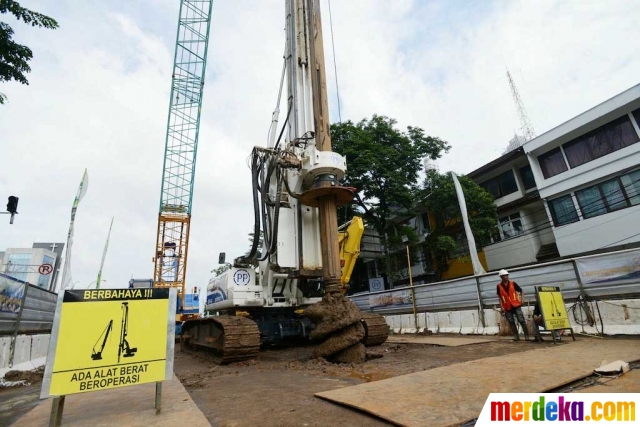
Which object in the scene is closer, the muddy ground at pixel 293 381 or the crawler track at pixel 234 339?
the muddy ground at pixel 293 381

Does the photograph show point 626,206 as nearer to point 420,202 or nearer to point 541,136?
point 541,136

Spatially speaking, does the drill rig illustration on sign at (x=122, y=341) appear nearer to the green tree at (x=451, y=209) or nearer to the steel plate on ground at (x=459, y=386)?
the steel plate on ground at (x=459, y=386)

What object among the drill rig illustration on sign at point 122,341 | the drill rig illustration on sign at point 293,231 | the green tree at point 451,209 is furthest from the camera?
the green tree at point 451,209

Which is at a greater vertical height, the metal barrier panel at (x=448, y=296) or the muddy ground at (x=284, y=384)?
the metal barrier panel at (x=448, y=296)

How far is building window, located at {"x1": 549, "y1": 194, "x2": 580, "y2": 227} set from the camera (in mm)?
16625

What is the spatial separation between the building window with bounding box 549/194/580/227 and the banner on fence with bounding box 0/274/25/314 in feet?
67.2

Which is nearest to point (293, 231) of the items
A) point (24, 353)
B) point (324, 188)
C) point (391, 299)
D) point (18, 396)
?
point (324, 188)

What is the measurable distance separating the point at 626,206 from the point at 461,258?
7730 millimetres

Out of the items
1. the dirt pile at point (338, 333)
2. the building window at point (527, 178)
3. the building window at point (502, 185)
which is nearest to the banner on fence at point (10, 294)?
the dirt pile at point (338, 333)

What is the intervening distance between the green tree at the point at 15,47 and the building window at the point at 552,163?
20.3 meters

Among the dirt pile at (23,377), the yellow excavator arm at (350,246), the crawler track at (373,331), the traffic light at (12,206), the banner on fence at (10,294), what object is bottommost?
the dirt pile at (23,377)

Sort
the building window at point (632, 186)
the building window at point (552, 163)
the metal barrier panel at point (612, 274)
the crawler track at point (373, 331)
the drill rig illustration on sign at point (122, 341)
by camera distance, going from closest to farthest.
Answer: the drill rig illustration on sign at point (122, 341) → the crawler track at point (373, 331) → the metal barrier panel at point (612, 274) → the building window at point (632, 186) → the building window at point (552, 163)

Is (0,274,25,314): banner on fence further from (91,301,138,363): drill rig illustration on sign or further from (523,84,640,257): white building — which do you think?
(523,84,640,257): white building

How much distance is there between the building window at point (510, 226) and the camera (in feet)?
64.8
